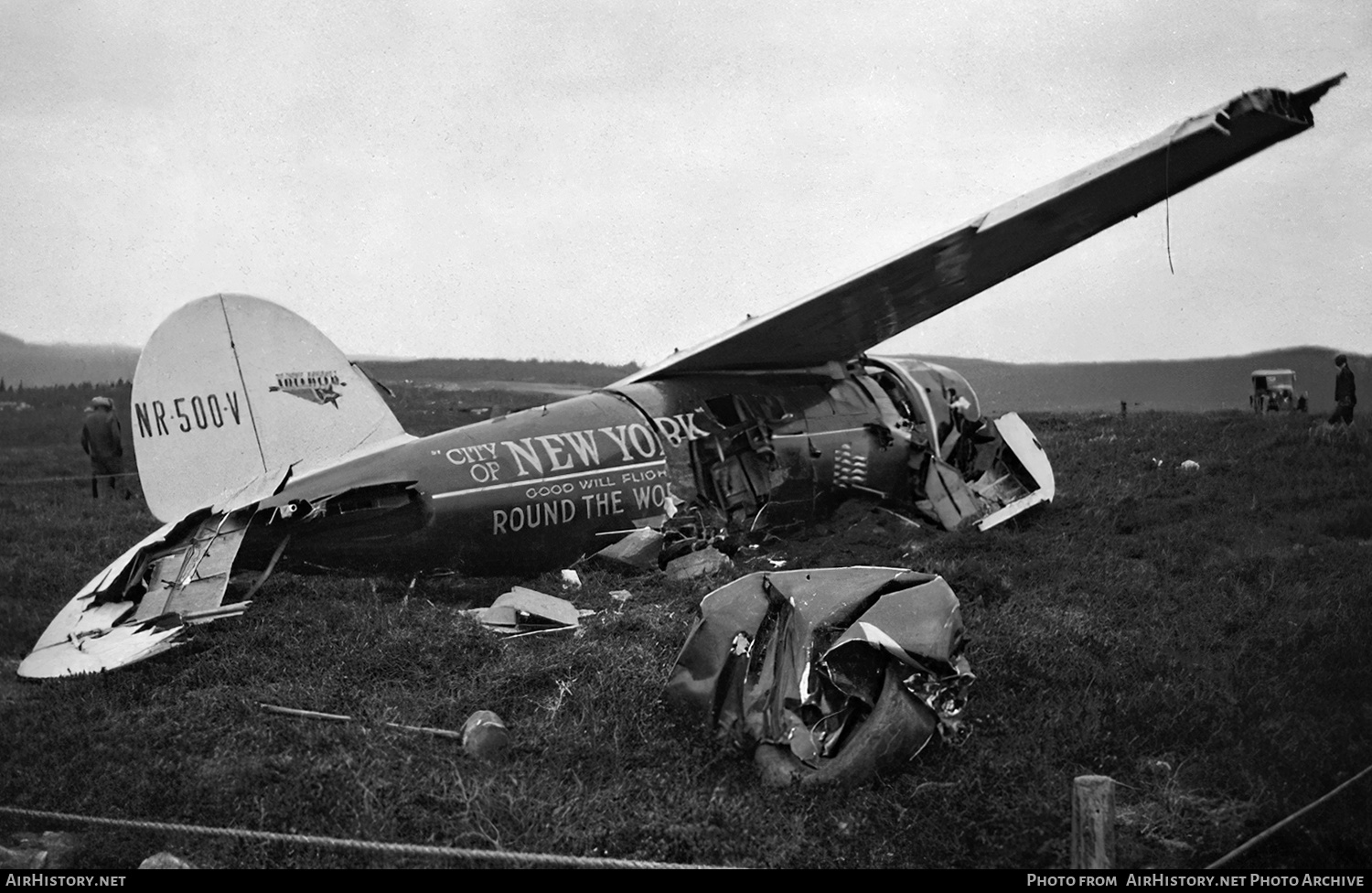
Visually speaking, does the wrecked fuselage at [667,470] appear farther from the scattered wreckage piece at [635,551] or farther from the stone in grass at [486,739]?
the stone in grass at [486,739]

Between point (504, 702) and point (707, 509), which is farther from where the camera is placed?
point (707, 509)

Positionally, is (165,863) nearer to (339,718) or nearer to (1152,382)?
(339,718)

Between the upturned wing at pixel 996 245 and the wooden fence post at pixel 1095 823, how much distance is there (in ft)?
17.6

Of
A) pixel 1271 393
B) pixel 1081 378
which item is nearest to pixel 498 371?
pixel 1081 378

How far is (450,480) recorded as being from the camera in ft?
25.9

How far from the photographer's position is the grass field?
4.23 metres

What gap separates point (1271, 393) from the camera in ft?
44.1

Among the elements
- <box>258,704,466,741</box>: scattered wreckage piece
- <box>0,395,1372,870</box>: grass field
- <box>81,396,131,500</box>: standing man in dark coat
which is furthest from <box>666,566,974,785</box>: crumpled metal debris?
<box>81,396,131,500</box>: standing man in dark coat

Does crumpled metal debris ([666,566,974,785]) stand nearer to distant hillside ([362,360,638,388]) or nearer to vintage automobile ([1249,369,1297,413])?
vintage automobile ([1249,369,1297,413])

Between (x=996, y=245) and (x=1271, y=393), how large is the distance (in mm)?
7452

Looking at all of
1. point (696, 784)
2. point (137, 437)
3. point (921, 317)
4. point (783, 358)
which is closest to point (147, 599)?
point (137, 437)

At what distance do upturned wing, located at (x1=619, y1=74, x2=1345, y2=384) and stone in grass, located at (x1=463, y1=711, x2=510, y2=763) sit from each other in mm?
5094
